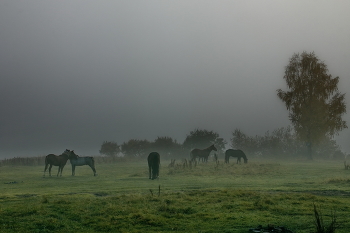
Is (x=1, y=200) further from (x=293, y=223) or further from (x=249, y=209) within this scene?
(x=293, y=223)

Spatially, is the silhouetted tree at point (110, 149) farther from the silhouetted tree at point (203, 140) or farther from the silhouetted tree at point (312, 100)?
the silhouetted tree at point (312, 100)

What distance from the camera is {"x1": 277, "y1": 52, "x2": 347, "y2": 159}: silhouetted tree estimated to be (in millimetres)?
53812

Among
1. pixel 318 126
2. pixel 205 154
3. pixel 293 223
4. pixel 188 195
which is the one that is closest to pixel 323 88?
pixel 318 126

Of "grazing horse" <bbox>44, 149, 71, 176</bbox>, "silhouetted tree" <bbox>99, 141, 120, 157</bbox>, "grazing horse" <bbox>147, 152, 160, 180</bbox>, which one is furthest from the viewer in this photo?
"silhouetted tree" <bbox>99, 141, 120, 157</bbox>

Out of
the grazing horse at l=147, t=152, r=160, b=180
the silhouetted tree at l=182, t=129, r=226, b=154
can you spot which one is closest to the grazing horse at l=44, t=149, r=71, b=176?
the grazing horse at l=147, t=152, r=160, b=180

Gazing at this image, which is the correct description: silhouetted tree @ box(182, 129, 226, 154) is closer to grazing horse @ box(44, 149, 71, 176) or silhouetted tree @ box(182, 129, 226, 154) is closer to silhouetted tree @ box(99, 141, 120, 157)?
silhouetted tree @ box(99, 141, 120, 157)

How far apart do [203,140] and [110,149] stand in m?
28.1

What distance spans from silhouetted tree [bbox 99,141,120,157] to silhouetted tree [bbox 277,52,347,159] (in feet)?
177

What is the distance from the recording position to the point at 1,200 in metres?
17.2

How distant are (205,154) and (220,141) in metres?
37.2

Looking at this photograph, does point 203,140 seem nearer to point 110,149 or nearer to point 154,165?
point 110,149

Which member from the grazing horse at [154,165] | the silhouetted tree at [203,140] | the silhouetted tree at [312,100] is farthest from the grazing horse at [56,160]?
the silhouetted tree at [203,140]

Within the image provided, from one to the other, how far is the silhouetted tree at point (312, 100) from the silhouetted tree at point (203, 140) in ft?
97.3

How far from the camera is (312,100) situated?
54188mm
